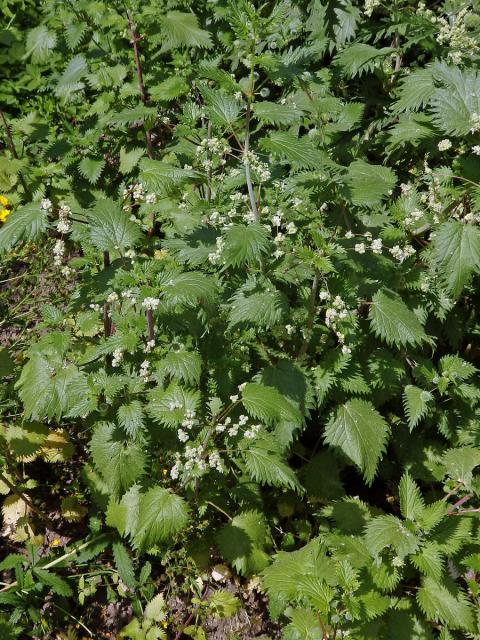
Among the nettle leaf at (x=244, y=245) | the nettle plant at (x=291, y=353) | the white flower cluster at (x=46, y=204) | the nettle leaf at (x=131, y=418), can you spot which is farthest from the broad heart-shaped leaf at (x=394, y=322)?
the white flower cluster at (x=46, y=204)

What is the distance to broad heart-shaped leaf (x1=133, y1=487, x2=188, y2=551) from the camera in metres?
2.38

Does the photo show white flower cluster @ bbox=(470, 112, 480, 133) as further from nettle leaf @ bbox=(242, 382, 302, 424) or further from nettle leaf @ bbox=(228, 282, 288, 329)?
nettle leaf @ bbox=(242, 382, 302, 424)

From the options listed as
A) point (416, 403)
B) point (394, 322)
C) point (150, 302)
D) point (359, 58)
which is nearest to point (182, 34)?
point (359, 58)

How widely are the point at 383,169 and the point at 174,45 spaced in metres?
1.76

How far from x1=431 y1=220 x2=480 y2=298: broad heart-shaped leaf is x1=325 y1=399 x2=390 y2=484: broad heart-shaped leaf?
745 millimetres

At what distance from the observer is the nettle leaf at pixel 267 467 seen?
2461mm

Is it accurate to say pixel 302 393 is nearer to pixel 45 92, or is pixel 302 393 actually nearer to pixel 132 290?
pixel 132 290

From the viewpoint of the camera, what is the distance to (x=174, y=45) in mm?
3748

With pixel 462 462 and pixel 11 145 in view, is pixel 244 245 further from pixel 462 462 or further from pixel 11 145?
pixel 11 145

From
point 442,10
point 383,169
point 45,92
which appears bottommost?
point 45,92

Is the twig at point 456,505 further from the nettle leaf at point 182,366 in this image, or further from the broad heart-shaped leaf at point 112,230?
the broad heart-shaped leaf at point 112,230

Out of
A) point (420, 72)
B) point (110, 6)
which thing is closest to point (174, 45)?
point (110, 6)

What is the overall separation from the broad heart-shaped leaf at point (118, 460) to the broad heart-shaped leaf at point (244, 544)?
0.57 meters

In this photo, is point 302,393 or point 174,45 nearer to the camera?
point 302,393
